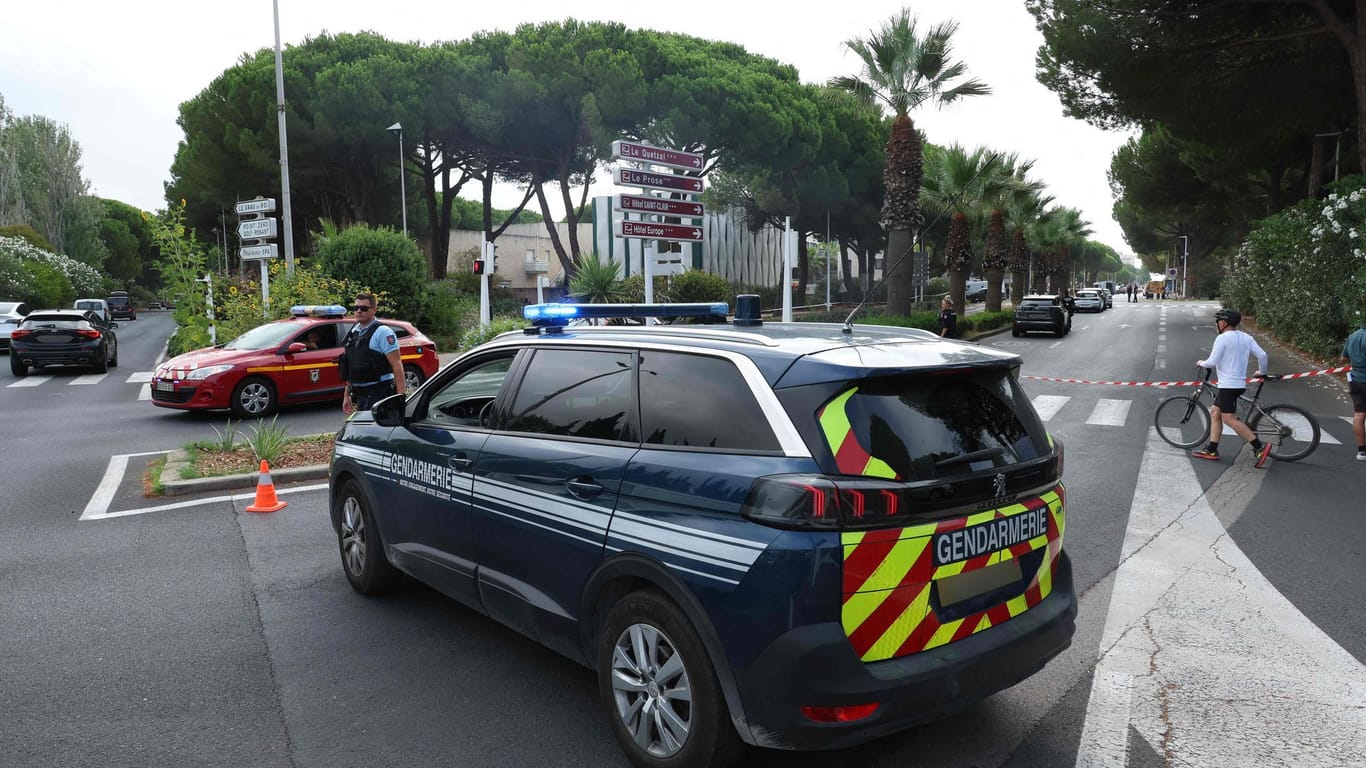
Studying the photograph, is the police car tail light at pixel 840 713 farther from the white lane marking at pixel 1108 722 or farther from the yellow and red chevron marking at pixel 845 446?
the white lane marking at pixel 1108 722

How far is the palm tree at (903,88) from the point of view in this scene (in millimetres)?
24234

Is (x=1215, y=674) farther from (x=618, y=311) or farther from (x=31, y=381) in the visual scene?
(x=31, y=381)

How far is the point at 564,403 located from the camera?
12.6 ft

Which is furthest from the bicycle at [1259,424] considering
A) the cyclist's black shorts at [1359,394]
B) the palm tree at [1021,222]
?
the palm tree at [1021,222]

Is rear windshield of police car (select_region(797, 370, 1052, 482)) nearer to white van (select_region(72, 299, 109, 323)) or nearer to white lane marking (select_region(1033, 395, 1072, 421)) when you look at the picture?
white lane marking (select_region(1033, 395, 1072, 421))

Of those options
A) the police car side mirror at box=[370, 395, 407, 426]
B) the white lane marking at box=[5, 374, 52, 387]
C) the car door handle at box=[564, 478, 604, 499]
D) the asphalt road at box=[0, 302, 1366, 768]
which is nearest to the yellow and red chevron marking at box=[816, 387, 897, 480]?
the car door handle at box=[564, 478, 604, 499]

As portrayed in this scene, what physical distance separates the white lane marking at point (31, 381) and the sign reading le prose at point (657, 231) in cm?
1239

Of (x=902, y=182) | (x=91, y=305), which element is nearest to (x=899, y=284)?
(x=902, y=182)

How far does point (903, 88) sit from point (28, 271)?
1644 inches

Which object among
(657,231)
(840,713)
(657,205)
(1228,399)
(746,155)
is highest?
(746,155)

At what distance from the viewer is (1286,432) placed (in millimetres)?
9672

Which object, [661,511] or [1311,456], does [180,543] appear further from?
[1311,456]

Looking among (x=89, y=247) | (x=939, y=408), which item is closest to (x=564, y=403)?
(x=939, y=408)

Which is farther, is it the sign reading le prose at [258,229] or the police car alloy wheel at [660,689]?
the sign reading le prose at [258,229]
